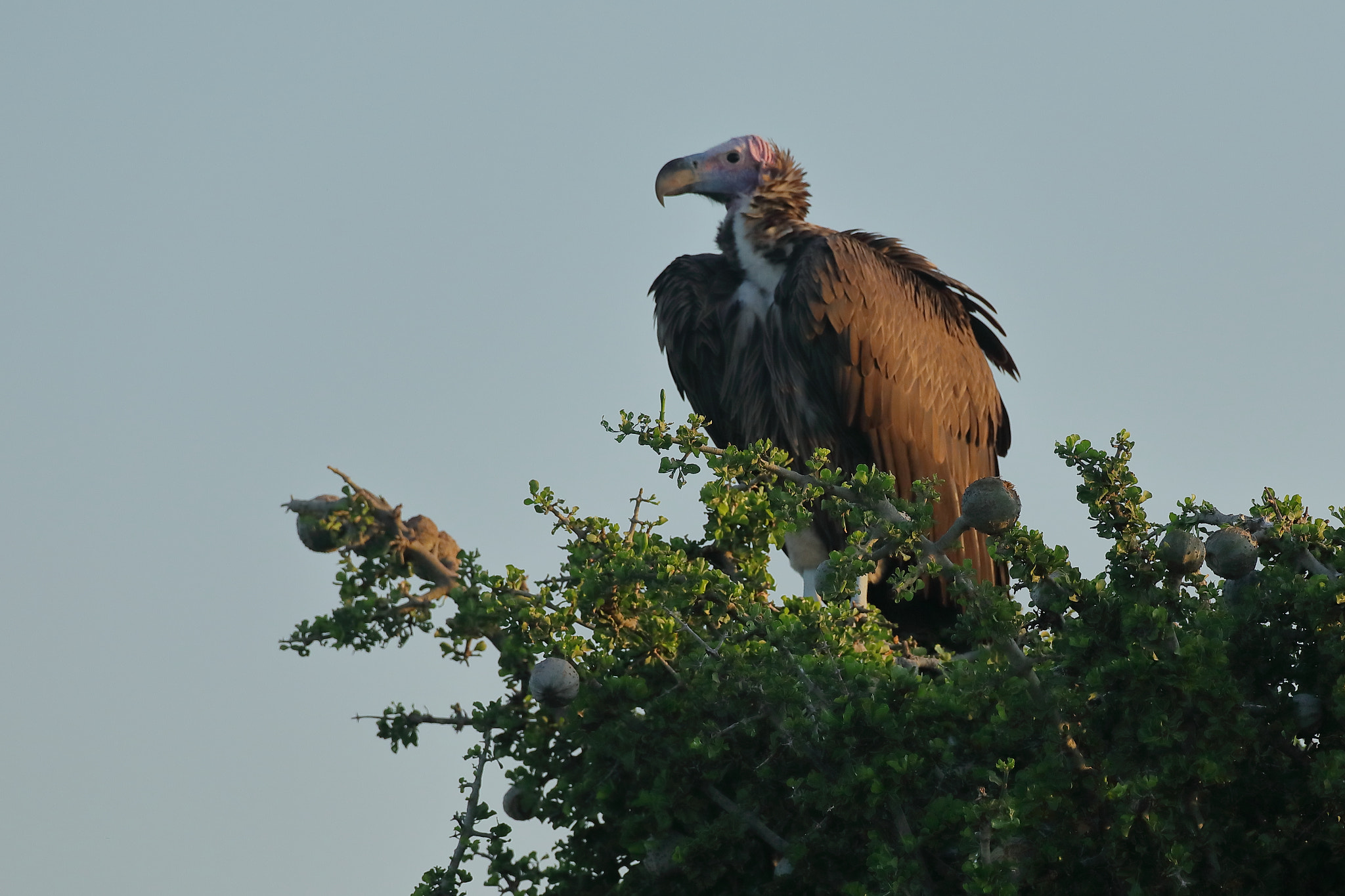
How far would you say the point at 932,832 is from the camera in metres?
3.82

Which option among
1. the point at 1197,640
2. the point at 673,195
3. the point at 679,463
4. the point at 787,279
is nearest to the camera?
the point at 1197,640

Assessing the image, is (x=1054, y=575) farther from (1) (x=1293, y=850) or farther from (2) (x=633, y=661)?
(2) (x=633, y=661)

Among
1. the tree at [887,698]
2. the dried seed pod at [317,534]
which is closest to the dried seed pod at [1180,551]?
the tree at [887,698]

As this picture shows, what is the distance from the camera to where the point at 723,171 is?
30.7ft

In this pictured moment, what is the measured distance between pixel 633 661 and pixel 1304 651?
186 cm

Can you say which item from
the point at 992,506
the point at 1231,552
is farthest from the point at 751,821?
the point at 1231,552

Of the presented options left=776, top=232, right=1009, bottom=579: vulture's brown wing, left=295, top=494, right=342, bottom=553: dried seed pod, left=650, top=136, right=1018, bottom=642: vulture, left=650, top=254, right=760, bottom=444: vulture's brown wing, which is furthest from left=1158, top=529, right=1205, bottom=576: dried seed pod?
left=650, top=254, right=760, bottom=444: vulture's brown wing

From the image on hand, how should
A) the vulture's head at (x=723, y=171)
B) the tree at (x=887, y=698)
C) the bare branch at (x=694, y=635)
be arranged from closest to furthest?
the tree at (x=887, y=698) → the bare branch at (x=694, y=635) → the vulture's head at (x=723, y=171)

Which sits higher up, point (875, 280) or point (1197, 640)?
point (875, 280)

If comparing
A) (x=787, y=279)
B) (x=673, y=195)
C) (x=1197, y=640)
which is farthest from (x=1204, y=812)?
(x=673, y=195)

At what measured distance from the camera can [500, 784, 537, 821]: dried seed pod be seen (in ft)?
14.9

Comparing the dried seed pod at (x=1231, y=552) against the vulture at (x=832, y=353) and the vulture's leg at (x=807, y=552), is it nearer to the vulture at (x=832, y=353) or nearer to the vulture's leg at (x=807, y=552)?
the vulture at (x=832, y=353)

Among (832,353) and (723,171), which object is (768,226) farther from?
(832,353)

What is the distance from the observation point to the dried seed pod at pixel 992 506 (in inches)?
154
